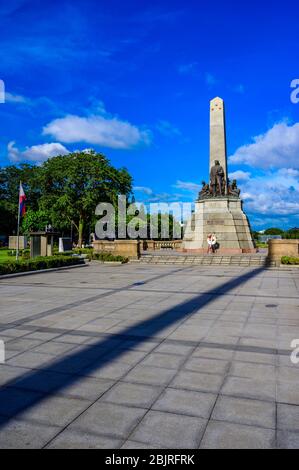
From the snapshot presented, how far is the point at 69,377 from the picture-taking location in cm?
547

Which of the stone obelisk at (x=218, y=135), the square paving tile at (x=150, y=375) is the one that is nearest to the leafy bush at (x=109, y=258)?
the stone obelisk at (x=218, y=135)

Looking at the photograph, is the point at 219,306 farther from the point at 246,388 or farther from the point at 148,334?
the point at 246,388

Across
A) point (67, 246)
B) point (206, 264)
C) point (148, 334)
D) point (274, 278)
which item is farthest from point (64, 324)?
point (67, 246)

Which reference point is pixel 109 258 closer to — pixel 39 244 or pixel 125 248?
pixel 125 248

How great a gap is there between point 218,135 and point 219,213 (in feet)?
22.8

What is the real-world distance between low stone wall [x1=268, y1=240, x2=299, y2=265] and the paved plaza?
48.8ft

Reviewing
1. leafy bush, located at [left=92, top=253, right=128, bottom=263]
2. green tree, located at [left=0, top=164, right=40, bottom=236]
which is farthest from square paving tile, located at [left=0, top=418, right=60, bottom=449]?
green tree, located at [left=0, top=164, right=40, bottom=236]

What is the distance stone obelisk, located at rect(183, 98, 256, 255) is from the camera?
31.0m

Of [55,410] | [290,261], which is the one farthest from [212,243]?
[55,410]

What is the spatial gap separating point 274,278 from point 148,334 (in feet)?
38.6

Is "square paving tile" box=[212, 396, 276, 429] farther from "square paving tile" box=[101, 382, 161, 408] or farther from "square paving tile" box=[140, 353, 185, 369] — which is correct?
"square paving tile" box=[140, 353, 185, 369]

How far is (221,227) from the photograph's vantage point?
31.3 metres

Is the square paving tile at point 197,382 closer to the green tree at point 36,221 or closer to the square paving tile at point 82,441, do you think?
the square paving tile at point 82,441

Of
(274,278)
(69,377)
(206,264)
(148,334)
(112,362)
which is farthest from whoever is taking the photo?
(206,264)
